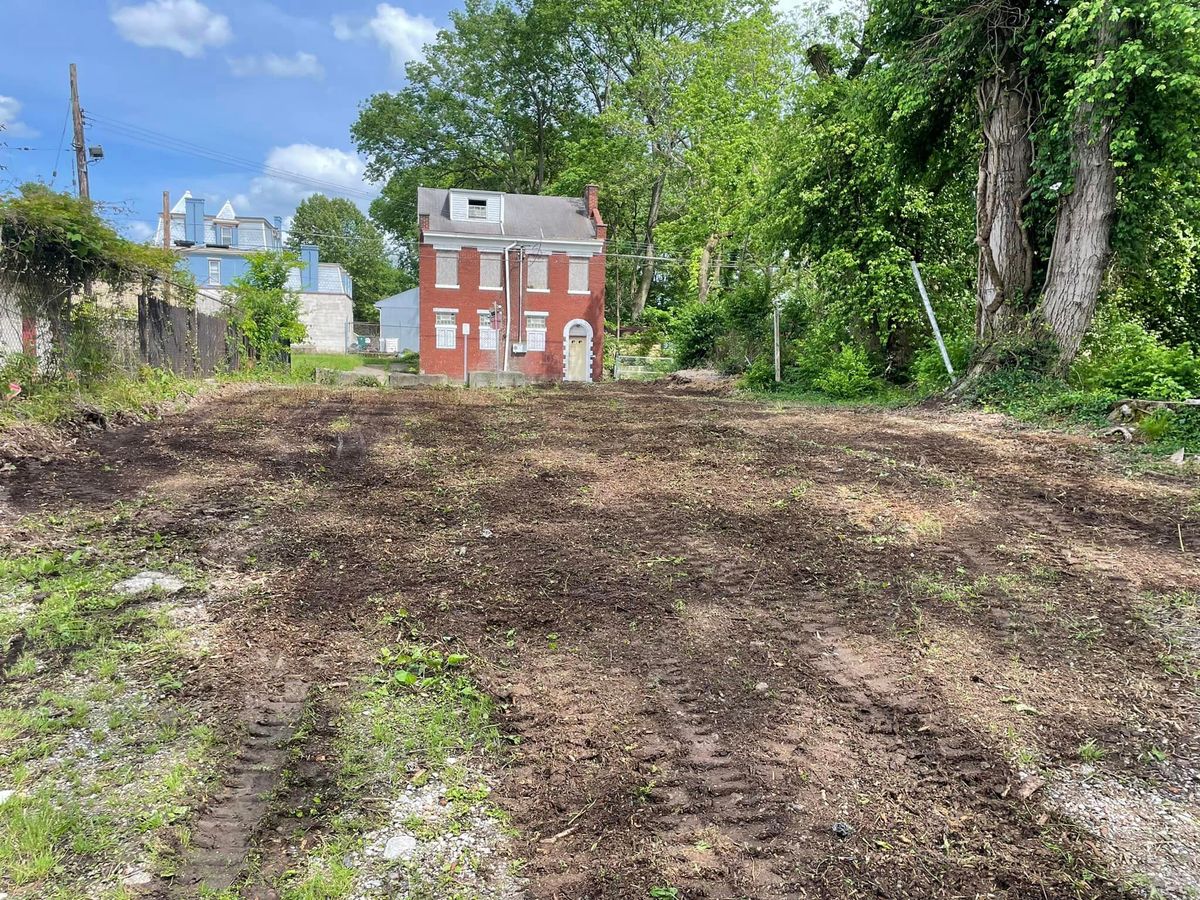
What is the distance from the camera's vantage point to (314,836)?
6.56 feet

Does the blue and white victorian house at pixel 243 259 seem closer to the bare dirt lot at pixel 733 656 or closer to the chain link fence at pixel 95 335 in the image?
the chain link fence at pixel 95 335

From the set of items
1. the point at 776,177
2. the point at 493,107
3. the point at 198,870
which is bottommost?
the point at 198,870

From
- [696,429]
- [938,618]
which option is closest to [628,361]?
[696,429]

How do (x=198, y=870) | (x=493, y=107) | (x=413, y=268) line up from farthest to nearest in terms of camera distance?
(x=413, y=268) < (x=493, y=107) < (x=198, y=870)

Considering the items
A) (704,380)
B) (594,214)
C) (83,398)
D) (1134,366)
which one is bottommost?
(83,398)

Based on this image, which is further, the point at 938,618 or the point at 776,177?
the point at 776,177

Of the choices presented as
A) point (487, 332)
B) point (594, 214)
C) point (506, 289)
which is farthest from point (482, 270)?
point (594, 214)

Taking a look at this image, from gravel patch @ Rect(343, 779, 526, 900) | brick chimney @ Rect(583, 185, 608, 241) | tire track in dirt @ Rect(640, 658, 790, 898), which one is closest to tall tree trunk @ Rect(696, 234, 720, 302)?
brick chimney @ Rect(583, 185, 608, 241)

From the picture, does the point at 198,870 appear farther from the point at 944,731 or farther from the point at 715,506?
the point at 715,506

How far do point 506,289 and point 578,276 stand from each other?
324 centimetres

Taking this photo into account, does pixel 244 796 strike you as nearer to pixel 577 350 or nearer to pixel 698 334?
pixel 698 334

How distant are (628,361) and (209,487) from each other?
25.6 meters

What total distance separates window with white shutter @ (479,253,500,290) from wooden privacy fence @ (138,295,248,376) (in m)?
13.9

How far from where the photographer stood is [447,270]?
29.7m
